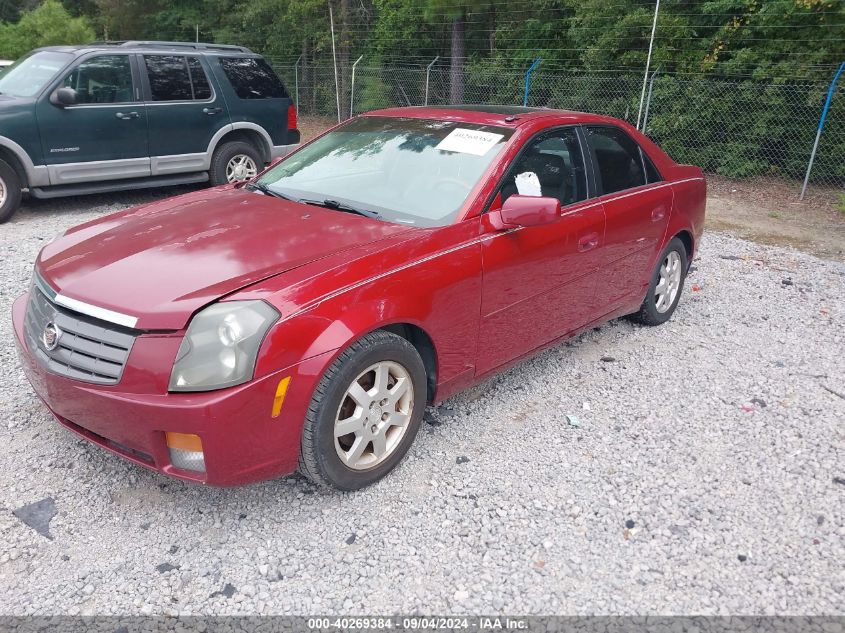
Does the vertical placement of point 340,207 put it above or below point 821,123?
above

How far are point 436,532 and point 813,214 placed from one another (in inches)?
380

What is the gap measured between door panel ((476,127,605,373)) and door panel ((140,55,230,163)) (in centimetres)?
578

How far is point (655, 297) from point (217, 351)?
12.0ft

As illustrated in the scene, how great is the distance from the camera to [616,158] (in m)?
4.54

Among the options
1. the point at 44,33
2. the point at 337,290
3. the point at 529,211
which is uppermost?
the point at 44,33

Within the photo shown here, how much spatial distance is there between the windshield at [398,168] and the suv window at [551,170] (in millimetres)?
169

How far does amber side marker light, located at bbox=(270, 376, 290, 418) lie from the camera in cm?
264

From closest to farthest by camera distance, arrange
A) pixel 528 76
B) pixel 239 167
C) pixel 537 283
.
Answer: pixel 537 283
pixel 239 167
pixel 528 76

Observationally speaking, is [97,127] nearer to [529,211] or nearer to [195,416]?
[529,211]

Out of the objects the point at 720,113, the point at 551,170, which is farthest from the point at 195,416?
the point at 720,113

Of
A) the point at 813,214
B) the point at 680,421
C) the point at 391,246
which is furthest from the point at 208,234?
the point at 813,214

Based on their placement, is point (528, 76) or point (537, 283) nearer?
point (537, 283)

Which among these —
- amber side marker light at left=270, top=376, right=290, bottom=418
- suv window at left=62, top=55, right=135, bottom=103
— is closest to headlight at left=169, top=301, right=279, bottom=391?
amber side marker light at left=270, top=376, right=290, bottom=418

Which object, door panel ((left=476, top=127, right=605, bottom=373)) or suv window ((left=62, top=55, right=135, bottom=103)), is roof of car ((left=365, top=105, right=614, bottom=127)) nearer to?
door panel ((left=476, top=127, right=605, bottom=373))
